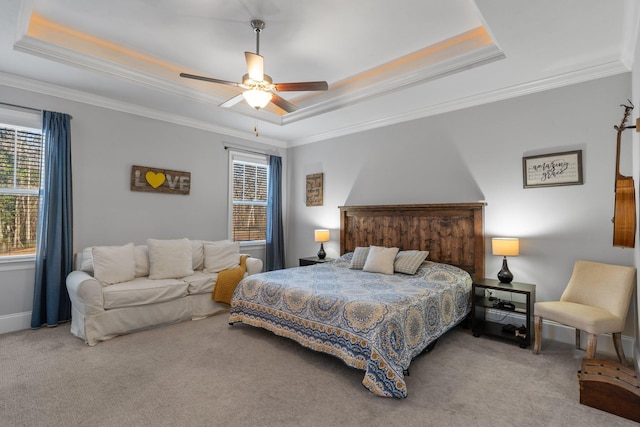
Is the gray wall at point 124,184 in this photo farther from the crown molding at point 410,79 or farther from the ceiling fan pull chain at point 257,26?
the ceiling fan pull chain at point 257,26

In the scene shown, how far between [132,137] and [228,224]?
1.87m

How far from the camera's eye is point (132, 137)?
426 centimetres

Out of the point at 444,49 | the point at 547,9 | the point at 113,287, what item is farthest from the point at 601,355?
the point at 113,287

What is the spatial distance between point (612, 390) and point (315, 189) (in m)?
4.40

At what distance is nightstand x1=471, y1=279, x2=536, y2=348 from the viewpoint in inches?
122

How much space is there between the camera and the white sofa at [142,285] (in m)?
3.14

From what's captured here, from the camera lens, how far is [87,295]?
3.06 metres

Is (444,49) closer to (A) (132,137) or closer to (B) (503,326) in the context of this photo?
(B) (503,326)

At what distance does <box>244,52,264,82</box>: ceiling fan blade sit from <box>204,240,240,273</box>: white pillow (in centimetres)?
255

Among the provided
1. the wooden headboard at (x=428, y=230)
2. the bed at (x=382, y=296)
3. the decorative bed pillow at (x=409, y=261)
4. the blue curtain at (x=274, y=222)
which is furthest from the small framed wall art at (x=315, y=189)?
the decorative bed pillow at (x=409, y=261)

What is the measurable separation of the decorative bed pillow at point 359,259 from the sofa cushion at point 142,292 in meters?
2.09

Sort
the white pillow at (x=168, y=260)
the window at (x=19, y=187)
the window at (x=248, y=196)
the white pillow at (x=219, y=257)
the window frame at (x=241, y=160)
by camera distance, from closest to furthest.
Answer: the window at (x=19, y=187) → the white pillow at (x=168, y=260) → the white pillow at (x=219, y=257) → the window frame at (x=241, y=160) → the window at (x=248, y=196)

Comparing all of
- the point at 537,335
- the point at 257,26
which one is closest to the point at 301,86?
the point at 257,26

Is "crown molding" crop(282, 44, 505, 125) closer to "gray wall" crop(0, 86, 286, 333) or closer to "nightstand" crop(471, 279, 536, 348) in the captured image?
"gray wall" crop(0, 86, 286, 333)
